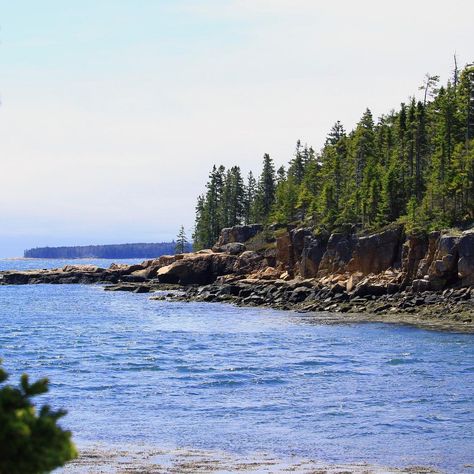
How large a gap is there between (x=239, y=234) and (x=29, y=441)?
361 feet

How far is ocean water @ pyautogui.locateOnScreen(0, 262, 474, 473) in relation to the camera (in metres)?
27.4

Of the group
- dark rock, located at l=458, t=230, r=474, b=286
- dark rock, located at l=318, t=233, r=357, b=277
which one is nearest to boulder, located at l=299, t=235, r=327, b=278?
dark rock, located at l=318, t=233, r=357, b=277

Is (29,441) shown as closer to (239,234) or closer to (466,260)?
(466,260)

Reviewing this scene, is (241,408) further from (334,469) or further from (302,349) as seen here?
(302,349)

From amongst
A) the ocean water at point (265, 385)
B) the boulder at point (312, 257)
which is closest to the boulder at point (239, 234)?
the boulder at point (312, 257)

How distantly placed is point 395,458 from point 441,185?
66.3 meters

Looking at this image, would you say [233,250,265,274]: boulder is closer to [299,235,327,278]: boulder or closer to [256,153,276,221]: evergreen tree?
[299,235,327,278]: boulder

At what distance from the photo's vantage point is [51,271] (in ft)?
479

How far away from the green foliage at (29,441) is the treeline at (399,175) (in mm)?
73654

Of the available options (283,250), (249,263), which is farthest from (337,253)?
(249,263)

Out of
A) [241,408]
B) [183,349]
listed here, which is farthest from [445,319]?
[241,408]

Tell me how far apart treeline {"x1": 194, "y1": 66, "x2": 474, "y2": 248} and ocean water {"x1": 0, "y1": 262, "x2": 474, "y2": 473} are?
23.9m

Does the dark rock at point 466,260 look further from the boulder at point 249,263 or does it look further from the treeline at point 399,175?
the boulder at point 249,263

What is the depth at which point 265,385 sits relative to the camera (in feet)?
126
